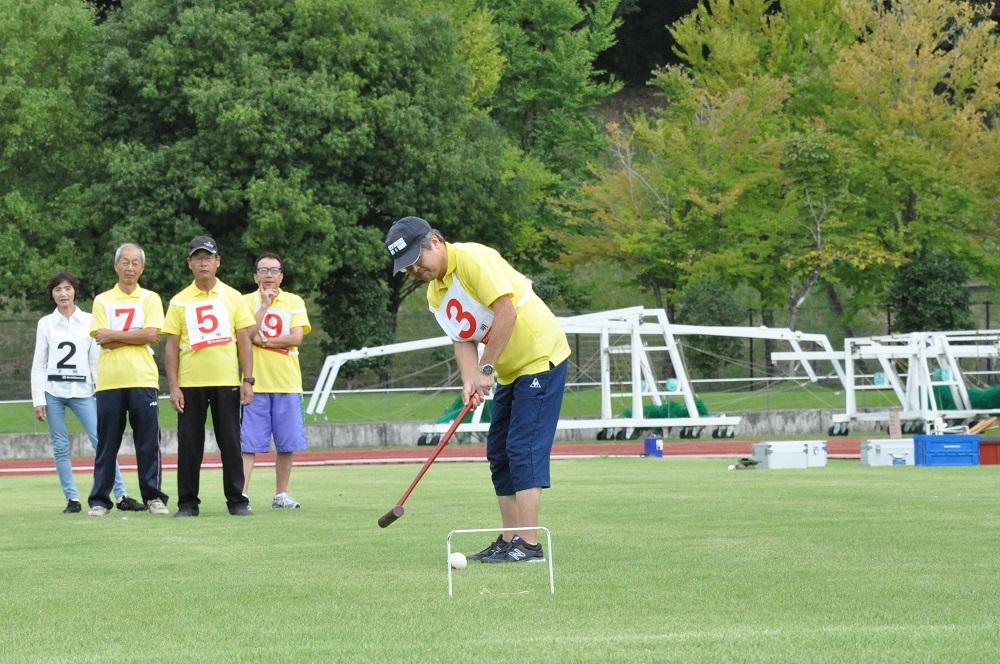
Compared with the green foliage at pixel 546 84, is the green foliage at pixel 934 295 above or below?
below

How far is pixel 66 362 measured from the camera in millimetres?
12461

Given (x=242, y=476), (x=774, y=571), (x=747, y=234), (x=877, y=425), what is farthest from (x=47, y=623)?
(x=747, y=234)

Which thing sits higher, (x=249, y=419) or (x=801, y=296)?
(x=801, y=296)

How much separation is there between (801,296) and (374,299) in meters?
10.9

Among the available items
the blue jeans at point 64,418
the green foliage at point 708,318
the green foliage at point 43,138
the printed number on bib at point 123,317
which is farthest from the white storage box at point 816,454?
the green foliage at point 43,138

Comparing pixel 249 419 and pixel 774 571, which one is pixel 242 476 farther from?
pixel 774 571

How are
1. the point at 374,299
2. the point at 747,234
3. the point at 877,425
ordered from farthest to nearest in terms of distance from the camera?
the point at 374,299, the point at 747,234, the point at 877,425

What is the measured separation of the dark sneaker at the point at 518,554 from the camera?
25.2 feet

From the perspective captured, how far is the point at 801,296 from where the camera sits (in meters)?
38.7

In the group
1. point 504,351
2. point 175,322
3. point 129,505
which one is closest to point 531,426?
point 504,351

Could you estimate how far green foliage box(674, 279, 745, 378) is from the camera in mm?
36594

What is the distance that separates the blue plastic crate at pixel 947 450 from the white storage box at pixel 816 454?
124cm

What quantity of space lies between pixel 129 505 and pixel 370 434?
1703cm

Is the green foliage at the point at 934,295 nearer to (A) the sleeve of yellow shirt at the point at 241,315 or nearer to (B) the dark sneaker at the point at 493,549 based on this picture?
(A) the sleeve of yellow shirt at the point at 241,315
